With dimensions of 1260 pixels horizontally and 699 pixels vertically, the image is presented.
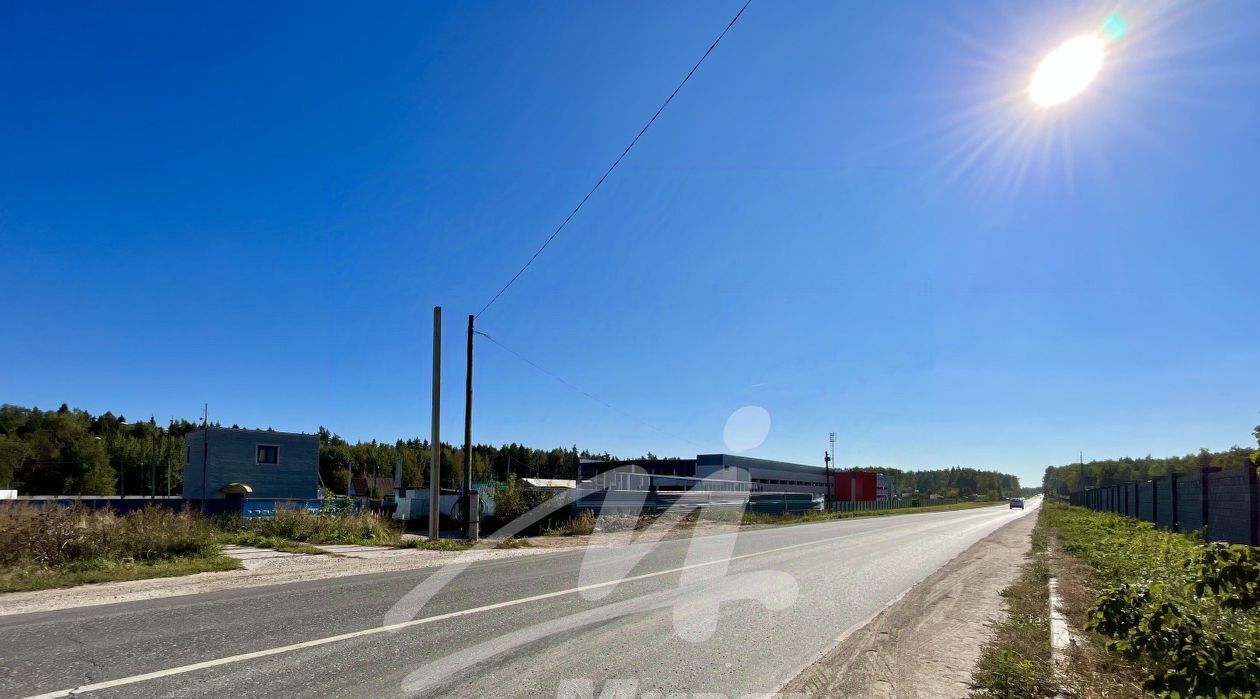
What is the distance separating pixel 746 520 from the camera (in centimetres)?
3728

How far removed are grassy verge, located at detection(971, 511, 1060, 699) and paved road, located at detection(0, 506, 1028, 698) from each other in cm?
156

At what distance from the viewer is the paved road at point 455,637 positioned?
17.4ft

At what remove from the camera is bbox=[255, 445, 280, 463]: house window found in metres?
35.4

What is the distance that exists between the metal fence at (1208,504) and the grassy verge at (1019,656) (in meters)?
2.29

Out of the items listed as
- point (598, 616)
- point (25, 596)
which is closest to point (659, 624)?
point (598, 616)

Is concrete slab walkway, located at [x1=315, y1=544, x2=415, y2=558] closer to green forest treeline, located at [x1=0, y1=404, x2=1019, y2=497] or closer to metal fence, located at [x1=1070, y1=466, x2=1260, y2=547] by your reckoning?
metal fence, located at [x1=1070, y1=466, x2=1260, y2=547]

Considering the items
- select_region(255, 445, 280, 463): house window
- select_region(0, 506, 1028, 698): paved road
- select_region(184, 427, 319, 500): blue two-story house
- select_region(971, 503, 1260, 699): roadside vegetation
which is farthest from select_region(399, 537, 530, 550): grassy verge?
select_region(255, 445, 280, 463): house window

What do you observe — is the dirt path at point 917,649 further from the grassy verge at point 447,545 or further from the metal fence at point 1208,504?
the grassy verge at point 447,545

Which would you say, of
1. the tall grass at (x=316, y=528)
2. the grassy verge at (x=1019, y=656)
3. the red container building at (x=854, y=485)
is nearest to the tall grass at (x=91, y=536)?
the tall grass at (x=316, y=528)

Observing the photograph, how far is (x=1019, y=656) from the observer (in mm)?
6496

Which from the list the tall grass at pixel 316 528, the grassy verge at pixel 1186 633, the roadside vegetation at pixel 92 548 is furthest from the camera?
the tall grass at pixel 316 528

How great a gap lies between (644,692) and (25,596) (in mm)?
9545

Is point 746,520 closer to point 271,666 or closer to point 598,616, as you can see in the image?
point 598,616

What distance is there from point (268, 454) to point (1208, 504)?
3959 centimetres
